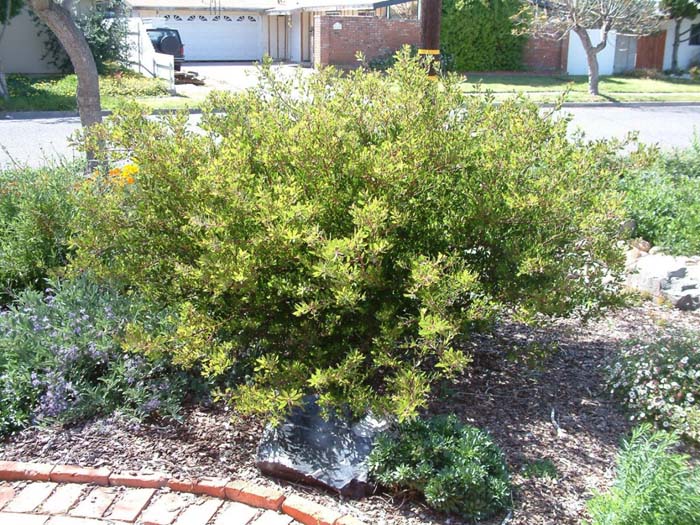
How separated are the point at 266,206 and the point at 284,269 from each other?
0.42 meters

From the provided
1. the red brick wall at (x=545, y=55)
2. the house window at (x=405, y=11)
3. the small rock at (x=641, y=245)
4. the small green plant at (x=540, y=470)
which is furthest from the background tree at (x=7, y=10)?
the small green plant at (x=540, y=470)

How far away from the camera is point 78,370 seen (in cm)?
416

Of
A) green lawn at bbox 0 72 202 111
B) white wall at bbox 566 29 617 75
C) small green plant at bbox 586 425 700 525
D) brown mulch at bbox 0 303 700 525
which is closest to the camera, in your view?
small green plant at bbox 586 425 700 525

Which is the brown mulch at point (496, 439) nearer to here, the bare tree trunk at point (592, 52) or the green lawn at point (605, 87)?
the green lawn at point (605, 87)

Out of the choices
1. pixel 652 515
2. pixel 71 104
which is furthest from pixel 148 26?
pixel 652 515

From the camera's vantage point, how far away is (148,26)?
32656mm

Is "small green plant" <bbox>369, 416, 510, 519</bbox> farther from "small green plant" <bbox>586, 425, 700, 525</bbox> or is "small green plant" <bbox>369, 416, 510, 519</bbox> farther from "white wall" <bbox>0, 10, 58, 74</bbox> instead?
"white wall" <bbox>0, 10, 58, 74</bbox>

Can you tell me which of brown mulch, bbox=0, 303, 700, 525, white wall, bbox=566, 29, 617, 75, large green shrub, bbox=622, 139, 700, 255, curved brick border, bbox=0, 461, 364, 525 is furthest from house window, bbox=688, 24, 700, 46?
curved brick border, bbox=0, 461, 364, 525

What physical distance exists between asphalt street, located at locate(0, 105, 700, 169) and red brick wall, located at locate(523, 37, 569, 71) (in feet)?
30.5

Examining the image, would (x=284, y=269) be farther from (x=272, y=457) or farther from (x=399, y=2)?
(x=399, y=2)

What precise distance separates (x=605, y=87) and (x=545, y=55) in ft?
18.6

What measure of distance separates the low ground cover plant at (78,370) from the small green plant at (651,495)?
2.16 m

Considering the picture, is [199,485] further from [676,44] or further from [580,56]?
[676,44]

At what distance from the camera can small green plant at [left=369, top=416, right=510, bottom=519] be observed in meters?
3.33
